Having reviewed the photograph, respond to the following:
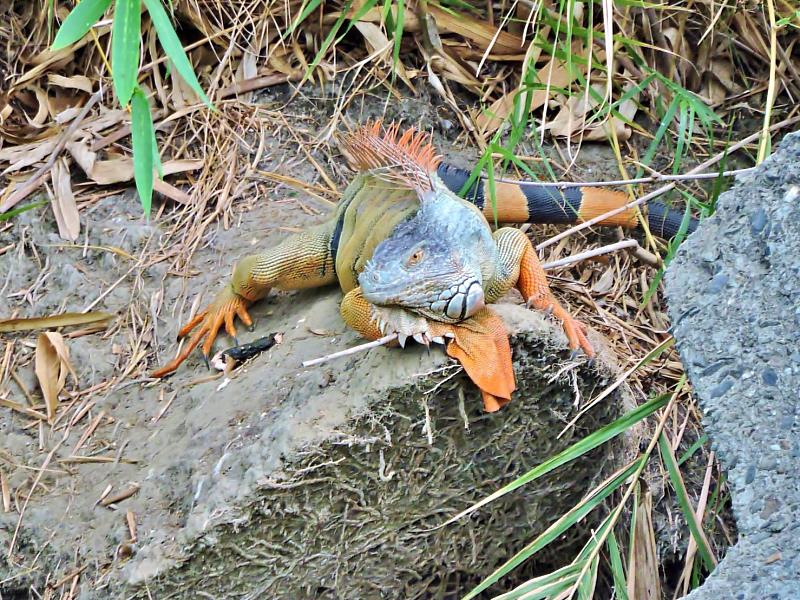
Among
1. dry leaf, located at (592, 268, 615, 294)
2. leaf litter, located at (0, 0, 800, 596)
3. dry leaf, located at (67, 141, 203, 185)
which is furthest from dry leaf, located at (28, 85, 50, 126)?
dry leaf, located at (592, 268, 615, 294)

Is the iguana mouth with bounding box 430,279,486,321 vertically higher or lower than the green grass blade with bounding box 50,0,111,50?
lower

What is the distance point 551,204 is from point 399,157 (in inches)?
44.2

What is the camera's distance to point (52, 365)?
12.7 ft

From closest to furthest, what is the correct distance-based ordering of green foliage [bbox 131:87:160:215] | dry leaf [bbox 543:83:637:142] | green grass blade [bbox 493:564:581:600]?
green grass blade [bbox 493:564:581:600] < green foliage [bbox 131:87:160:215] < dry leaf [bbox 543:83:637:142]

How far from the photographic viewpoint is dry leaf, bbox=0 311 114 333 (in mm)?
4074

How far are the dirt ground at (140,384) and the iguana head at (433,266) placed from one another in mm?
174

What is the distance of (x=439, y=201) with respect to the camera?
9.58 feet

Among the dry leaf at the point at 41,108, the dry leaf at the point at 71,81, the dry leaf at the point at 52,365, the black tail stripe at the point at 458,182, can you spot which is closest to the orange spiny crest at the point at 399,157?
the black tail stripe at the point at 458,182

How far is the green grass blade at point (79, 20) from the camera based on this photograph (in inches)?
110

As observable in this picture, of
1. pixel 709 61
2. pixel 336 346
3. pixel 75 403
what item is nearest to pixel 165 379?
pixel 75 403

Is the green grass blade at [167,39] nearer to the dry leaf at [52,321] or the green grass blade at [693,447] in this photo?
the dry leaf at [52,321]

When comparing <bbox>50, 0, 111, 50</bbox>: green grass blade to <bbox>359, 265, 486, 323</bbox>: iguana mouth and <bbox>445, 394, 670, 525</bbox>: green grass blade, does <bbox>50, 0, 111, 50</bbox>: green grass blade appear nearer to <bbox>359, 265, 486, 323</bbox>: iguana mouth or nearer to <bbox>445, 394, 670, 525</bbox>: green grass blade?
<bbox>359, 265, 486, 323</bbox>: iguana mouth

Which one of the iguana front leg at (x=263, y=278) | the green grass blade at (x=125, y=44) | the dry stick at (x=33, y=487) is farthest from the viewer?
the iguana front leg at (x=263, y=278)

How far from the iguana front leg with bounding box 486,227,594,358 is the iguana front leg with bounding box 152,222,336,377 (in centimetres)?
80
